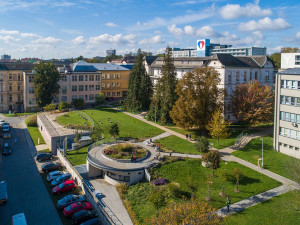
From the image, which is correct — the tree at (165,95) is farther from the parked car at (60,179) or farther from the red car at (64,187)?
the red car at (64,187)

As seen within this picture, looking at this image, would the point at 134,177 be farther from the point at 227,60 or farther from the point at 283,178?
the point at 227,60

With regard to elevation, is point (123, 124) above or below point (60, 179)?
above

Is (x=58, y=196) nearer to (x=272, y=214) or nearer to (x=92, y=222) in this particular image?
(x=92, y=222)

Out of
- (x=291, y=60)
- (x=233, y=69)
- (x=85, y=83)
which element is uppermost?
(x=291, y=60)

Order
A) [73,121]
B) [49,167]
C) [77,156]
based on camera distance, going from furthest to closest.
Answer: [73,121] < [77,156] < [49,167]

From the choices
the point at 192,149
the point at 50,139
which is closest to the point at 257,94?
the point at 192,149

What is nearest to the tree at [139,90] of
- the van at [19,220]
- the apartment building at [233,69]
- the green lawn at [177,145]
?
the apartment building at [233,69]

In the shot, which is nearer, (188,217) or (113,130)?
(188,217)

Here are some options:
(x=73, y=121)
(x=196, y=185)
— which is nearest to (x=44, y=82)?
(x=73, y=121)

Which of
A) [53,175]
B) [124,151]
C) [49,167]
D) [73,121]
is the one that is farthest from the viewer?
[73,121]
